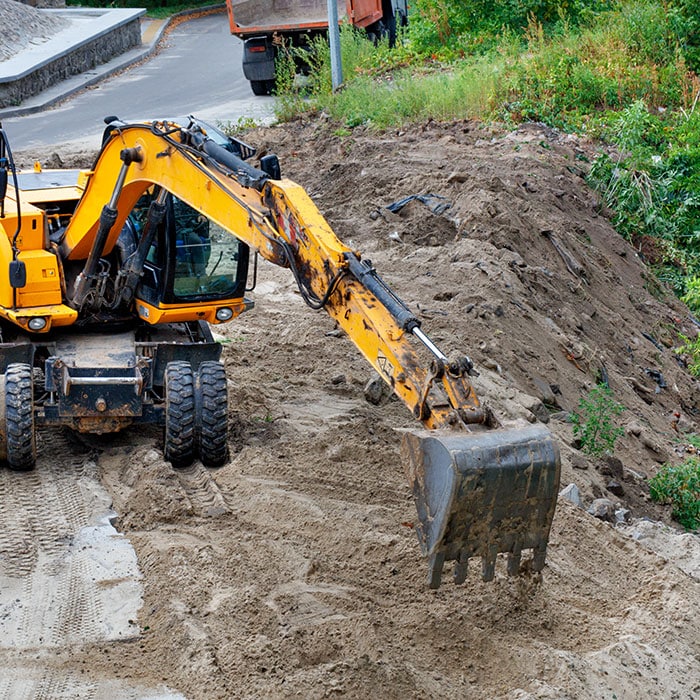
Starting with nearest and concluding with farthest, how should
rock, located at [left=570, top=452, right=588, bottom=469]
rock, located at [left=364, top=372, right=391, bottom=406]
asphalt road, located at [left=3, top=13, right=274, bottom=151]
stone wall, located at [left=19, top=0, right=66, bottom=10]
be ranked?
1. rock, located at [left=570, top=452, right=588, bottom=469]
2. rock, located at [left=364, top=372, right=391, bottom=406]
3. asphalt road, located at [left=3, top=13, right=274, bottom=151]
4. stone wall, located at [left=19, top=0, right=66, bottom=10]

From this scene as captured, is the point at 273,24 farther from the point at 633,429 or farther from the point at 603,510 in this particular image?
the point at 603,510

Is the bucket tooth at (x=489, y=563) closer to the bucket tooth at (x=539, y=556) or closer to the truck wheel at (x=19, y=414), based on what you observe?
the bucket tooth at (x=539, y=556)

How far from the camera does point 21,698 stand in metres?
5.77

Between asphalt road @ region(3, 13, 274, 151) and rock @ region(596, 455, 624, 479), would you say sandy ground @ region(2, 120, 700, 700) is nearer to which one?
rock @ region(596, 455, 624, 479)

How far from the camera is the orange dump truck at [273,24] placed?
22.0 m

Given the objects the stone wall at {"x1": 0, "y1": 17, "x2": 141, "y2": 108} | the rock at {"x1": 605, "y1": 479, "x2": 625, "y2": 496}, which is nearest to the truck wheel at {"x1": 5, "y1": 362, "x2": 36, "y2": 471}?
the rock at {"x1": 605, "y1": 479, "x2": 625, "y2": 496}

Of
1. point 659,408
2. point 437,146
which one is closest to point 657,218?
point 437,146

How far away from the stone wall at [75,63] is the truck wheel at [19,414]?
1475 cm

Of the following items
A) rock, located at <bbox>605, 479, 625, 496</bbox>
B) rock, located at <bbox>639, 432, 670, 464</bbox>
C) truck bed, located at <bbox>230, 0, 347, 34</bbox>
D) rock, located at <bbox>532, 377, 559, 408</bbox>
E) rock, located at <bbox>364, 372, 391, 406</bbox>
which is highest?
truck bed, located at <bbox>230, 0, 347, 34</bbox>

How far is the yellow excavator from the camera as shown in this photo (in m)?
6.27

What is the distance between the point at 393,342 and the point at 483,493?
1050 millimetres

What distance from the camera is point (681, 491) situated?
910cm

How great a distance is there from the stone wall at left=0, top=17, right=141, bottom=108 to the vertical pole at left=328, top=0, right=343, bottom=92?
6.48 metres

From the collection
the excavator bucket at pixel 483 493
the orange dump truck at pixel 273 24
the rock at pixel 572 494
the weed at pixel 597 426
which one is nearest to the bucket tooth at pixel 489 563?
the excavator bucket at pixel 483 493
